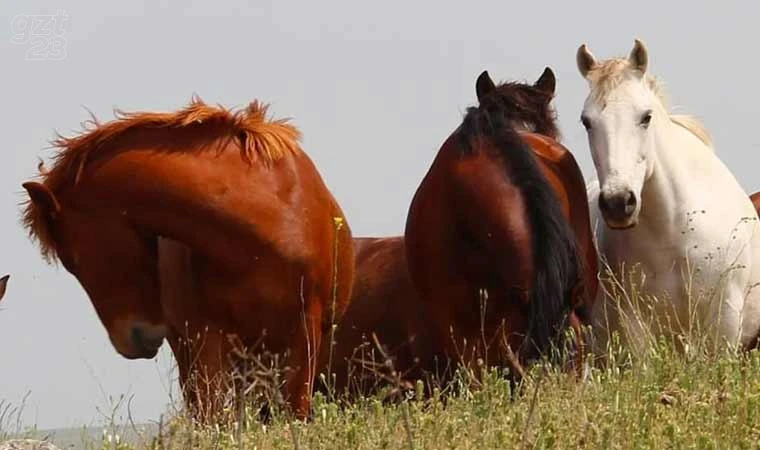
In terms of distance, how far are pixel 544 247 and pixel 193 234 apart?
5.93ft

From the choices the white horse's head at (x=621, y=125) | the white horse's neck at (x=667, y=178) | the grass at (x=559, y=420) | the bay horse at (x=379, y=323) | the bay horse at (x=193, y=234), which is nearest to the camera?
the grass at (x=559, y=420)

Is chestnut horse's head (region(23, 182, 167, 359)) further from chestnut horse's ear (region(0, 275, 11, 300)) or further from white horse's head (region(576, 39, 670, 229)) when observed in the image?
Answer: white horse's head (region(576, 39, 670, 229))

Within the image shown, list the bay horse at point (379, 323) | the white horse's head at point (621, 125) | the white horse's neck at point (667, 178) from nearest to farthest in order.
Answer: the white horse's head at point (621, 125) < the white horse's neck at point (667, 178) < the bay horse at point (379, 323)

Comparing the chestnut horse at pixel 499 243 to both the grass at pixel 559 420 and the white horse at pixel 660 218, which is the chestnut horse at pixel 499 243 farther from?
the grass at pixel 559 420

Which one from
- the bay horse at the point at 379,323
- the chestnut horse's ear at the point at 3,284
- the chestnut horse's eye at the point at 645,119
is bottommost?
the bay horse at the point at 379,323

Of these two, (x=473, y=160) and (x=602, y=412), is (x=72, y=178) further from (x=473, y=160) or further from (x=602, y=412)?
(x=602, y=412)

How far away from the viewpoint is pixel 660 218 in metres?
9.20

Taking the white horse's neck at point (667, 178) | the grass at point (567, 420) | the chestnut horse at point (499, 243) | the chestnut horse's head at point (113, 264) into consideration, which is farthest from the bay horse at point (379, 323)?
the grass at point (567, 420)

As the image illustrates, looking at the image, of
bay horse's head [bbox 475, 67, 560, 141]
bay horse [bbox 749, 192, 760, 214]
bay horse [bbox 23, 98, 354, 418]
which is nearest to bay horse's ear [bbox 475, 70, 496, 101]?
bay horse's head [bbox 475, 67, 560, 141]

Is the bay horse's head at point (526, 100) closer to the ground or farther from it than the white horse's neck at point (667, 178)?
farther from it

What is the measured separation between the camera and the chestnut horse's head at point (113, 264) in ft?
27.9

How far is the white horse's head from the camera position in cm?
862

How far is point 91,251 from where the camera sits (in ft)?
28.0

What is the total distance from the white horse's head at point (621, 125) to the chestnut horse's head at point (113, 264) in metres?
2.42
